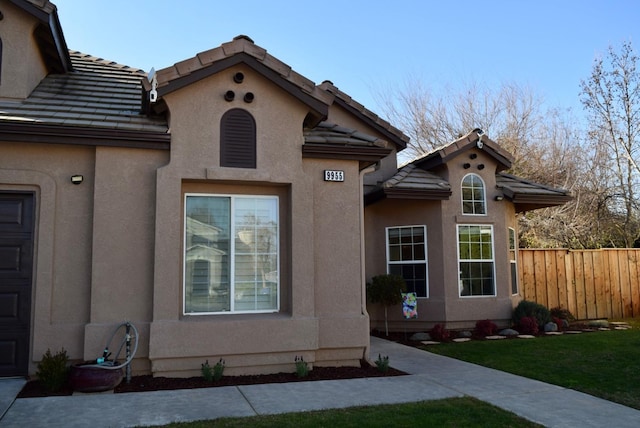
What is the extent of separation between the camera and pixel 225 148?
7980 millimetres

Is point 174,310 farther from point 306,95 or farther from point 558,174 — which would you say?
point 558,174

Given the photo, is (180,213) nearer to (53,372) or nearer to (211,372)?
(211,372)

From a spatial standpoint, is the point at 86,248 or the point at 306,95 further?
the point at 306,95

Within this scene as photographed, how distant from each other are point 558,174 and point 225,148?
19236 millimetres

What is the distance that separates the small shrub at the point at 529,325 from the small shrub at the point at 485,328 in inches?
29.6

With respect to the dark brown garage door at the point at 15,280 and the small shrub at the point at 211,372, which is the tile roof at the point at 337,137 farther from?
the dark brown garage door at the point at 15,280

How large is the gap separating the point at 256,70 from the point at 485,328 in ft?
25.3

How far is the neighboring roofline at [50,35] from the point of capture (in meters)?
7.94

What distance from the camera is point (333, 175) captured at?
27.9ft

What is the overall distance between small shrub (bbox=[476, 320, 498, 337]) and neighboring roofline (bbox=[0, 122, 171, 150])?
806 centimetres

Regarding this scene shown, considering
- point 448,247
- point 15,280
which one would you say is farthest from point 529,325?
point 15,280

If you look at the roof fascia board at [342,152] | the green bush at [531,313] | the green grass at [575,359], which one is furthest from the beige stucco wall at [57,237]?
the green bush at [531,313]

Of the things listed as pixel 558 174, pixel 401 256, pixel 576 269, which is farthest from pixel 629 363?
pixel 558 174

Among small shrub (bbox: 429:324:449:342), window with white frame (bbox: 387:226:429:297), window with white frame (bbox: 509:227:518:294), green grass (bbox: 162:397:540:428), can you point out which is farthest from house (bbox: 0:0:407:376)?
window with white frame (bbox: 509:227:518:294)
